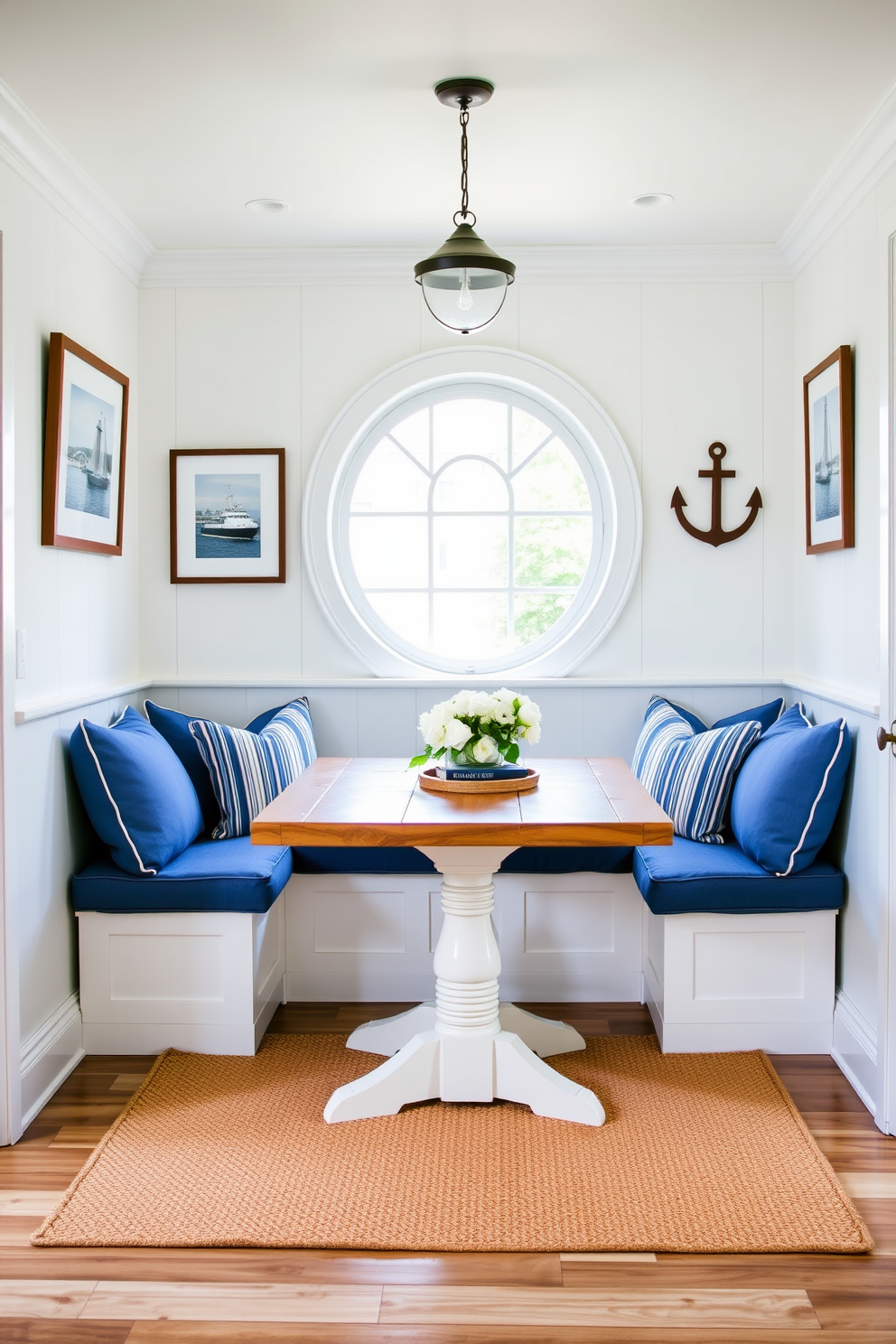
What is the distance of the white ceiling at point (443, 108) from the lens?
2.23 meters

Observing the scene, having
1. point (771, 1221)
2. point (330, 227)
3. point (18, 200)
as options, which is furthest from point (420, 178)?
point (771, 1221)

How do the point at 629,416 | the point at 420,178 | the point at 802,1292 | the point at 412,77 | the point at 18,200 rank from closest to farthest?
the point at 802,1292 → the point at 412,77 → the point at 18,200 → the point at 420,178 → the point at 629,416

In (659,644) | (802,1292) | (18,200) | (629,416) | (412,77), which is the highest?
(412,77)

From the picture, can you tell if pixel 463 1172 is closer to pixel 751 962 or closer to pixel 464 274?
pixel 751 962

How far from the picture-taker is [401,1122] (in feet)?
8.30

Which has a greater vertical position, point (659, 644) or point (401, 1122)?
point (659, 644)

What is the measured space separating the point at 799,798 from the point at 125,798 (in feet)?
6.06

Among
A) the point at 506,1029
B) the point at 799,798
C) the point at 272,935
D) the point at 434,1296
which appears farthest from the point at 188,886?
the point at 799,798

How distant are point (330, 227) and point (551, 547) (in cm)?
133

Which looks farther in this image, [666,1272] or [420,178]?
[420,178]

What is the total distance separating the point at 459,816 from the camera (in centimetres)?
239

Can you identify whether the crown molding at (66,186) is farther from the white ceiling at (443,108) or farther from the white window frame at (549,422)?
the white window frame at (549,422)

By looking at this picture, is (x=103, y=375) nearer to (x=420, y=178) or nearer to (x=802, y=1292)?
(x=420, y=178)

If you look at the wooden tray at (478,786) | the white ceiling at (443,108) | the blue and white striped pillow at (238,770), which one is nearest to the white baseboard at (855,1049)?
the wooden tray at (478,786)
